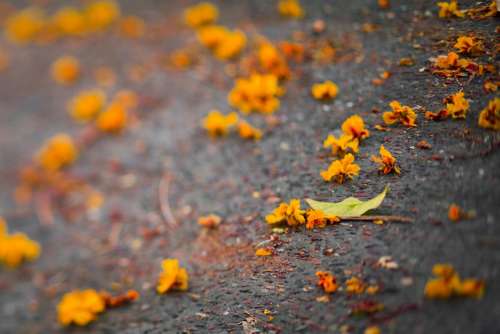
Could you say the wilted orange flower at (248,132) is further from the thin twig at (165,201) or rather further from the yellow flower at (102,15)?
the yellow flower at (102,15)

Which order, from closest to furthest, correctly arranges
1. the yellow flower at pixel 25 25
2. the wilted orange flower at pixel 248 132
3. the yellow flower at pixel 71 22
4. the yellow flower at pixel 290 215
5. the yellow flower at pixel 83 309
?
the yellow flower at pixel 290 215
the yellow flower at pixel 83 309
the wilted orange flower at pixel 248 132
the yellow flower at pixel 71 22
the yellow flower at pixel 25 25

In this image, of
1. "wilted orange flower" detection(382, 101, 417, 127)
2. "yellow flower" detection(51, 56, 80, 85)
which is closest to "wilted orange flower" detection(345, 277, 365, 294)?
"wilted orange flower" detection(382, 101, 417, 127)

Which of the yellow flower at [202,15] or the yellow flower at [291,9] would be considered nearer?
the yellow flower at [291,9]

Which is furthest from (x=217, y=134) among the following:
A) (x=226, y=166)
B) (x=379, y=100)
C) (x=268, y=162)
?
(x=379, y=100)

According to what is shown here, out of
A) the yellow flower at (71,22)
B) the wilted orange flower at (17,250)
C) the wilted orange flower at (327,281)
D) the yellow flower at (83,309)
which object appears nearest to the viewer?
the wilted orange flower at (327,281)

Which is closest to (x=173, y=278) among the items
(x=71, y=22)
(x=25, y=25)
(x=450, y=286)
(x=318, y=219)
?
(x=318, y=219)

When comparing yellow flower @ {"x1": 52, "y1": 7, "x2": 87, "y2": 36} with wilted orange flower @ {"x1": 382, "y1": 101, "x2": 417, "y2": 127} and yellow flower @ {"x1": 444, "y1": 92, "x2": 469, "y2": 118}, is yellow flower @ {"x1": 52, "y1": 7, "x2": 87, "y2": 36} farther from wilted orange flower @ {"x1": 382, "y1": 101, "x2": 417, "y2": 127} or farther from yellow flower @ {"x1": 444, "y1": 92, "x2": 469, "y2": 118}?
yellow flower @ {"x1": 444, "y1": 92, "x2": 469, "y2": 118}

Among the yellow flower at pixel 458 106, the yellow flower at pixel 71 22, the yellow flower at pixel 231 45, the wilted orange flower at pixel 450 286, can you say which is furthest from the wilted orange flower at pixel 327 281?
the yellow flower at pixel 71 22
